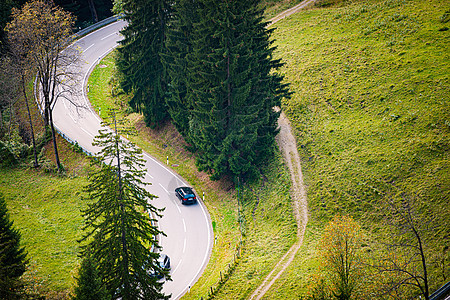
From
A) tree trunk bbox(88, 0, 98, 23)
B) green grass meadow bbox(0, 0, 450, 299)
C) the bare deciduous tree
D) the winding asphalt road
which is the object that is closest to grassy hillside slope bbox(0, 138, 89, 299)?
green grass meadow bbox(0, 0, 450, 299)

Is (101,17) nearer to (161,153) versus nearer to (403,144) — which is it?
(161,153)

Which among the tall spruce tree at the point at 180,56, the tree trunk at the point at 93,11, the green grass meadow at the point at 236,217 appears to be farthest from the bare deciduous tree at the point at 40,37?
the tree trunk at the point at 93,11

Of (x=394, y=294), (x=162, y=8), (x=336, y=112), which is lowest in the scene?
(x=394, y=294)

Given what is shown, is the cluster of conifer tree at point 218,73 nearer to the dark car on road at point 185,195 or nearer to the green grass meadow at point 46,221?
the dark car on road at point 185,195

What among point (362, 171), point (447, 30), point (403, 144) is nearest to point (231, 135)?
point (362, 171)

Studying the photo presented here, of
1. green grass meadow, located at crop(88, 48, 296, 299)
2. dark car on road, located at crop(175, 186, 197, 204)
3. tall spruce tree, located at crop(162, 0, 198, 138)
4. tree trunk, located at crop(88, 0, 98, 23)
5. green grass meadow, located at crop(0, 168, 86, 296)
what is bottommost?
green grass meadow, located at crop(88, 48, 296, 299)

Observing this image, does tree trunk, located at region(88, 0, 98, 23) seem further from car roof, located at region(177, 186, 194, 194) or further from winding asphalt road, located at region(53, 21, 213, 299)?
car roof, located at region(177, 186, 194, 194)

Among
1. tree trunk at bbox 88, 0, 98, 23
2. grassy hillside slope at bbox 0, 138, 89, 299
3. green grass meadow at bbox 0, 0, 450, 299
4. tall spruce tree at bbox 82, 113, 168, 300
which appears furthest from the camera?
tree trunk at bbox 88, 0, 98, 23
